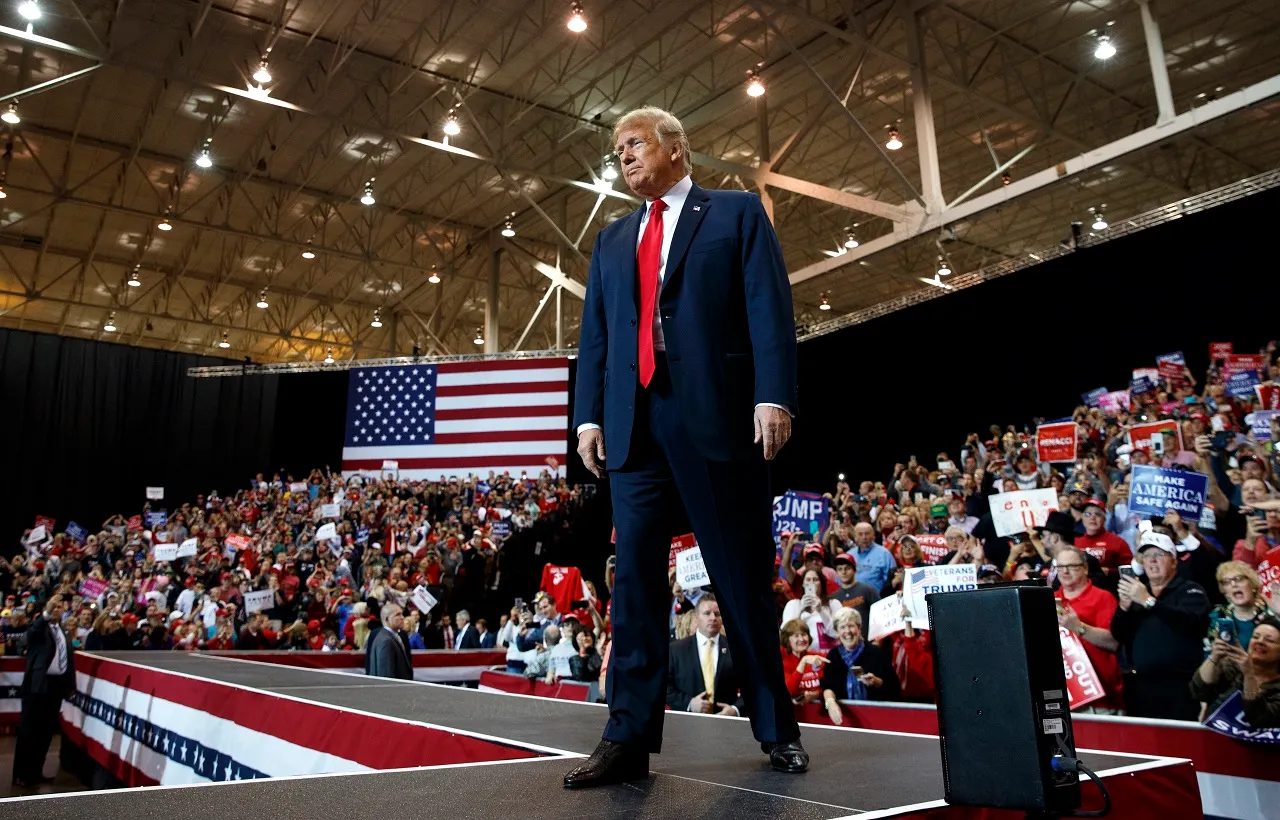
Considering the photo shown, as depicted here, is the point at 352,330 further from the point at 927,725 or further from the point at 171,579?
the point at 927,725

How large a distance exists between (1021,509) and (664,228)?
505 cm

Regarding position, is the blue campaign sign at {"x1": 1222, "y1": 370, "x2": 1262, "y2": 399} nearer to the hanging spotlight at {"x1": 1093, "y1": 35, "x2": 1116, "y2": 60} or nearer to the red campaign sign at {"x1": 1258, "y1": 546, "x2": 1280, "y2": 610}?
the red campaign sign at {"x1": 1258, "y1": 546, "x2": 1280, "y2": 610}

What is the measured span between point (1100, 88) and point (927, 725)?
1419 centimetres

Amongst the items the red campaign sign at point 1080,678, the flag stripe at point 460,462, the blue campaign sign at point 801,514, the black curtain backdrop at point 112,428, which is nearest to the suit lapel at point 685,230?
the red campaign sign at point 1080,678

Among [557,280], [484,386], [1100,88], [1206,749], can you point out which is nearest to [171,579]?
[484,386]

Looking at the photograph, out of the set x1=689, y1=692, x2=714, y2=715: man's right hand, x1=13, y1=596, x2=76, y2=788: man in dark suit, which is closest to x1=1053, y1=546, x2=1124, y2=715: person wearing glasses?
x1=689, y1=692, x2=714, y2=715: man's right hand

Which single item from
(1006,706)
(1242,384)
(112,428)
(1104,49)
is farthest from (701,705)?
(112,428)

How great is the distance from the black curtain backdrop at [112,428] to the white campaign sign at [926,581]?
19326 millimetres

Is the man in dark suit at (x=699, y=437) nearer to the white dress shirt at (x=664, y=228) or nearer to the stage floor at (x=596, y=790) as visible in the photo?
the white dress shirt at (x=664, y=228)

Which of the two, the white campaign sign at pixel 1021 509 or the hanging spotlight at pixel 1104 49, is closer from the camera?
the white campaign sign at pixel 1021 509

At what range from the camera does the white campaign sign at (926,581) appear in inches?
175

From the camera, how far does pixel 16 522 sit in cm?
1839

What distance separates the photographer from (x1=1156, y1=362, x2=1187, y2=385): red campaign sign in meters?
9.88

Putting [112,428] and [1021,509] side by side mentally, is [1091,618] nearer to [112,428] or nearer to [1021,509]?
[1021,509]
